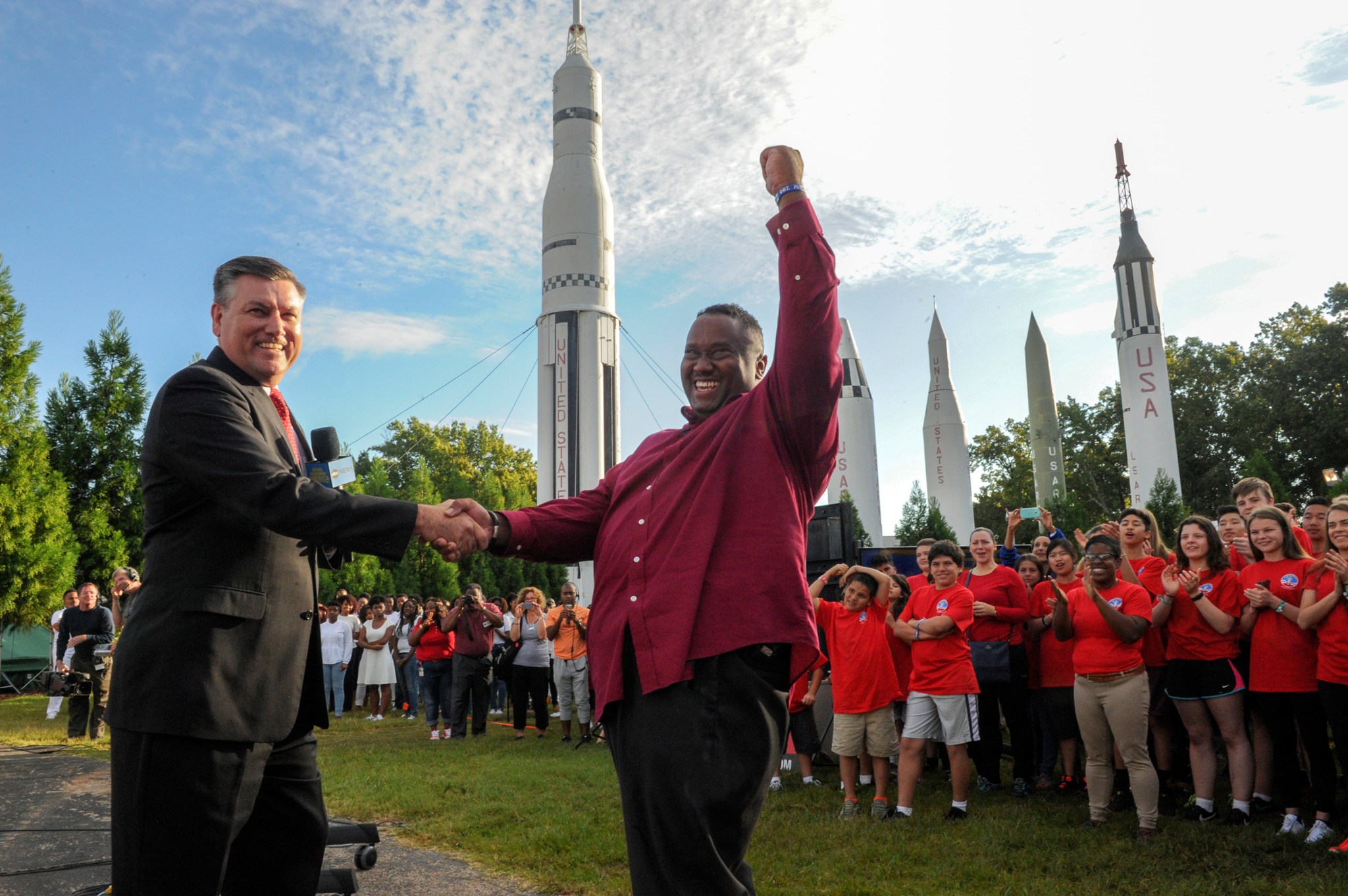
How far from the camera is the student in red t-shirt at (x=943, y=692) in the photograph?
653 centimetres

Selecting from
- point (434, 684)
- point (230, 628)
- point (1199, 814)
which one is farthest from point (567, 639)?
point (230, 628)

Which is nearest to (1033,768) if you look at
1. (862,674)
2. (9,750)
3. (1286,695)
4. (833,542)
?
(862,674)

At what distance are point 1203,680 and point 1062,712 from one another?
4.65 ft

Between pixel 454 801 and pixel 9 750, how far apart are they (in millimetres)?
6625

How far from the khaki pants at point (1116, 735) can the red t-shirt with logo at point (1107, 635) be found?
10cm

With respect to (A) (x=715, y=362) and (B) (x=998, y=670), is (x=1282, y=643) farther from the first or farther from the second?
(A) (x=715, y=362)

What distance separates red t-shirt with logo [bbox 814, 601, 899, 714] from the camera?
714 cm

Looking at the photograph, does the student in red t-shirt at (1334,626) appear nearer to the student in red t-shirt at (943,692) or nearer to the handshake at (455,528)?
the student in red t-shirt at (943,692)

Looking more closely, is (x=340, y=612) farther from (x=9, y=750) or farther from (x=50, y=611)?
(x=50, y=611)

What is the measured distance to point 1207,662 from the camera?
6.06 meters

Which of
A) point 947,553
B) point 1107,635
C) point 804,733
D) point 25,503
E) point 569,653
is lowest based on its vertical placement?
point 804,733

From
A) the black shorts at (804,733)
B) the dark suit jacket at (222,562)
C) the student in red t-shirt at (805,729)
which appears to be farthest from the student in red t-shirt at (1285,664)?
the dark suit jacket at (222,562)

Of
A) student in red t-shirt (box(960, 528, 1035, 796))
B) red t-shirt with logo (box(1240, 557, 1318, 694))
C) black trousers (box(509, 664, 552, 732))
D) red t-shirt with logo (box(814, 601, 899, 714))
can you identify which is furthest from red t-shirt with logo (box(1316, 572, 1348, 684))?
black trousers (box(509, 664, 552, 732))

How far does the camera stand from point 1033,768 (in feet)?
25.3
